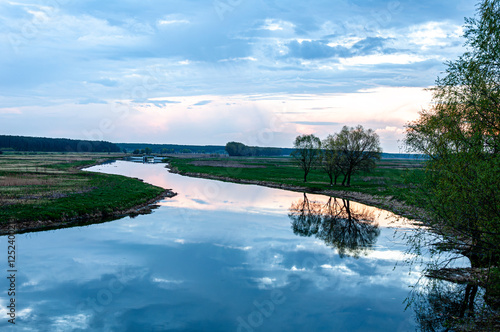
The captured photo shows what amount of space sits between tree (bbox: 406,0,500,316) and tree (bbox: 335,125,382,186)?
154 feet

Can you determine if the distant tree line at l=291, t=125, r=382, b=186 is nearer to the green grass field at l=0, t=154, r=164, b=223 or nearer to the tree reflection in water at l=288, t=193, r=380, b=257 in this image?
the tree reflection in water at l=288, t=193, r=380, b=257

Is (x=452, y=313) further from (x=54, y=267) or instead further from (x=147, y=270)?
(x=54, y=267)

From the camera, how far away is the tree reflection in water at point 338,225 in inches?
1169

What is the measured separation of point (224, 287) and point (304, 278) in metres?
5.04

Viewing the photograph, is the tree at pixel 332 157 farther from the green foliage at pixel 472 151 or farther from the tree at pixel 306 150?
the green foliage at pixel 472 151

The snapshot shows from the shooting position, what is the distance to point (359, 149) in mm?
64188

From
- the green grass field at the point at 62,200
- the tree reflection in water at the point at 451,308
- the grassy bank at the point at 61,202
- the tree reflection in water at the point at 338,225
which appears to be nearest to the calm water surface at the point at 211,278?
the tree reflection in water at the point at 338,225

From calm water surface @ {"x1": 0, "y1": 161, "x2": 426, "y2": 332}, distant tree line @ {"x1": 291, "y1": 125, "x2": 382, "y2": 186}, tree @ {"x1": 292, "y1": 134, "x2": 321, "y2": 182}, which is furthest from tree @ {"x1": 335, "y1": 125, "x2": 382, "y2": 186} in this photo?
calm water surface @ {"x1": 0, "y1": 161, "x2": 426, "y2": 332}

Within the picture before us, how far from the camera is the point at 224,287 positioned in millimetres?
19656

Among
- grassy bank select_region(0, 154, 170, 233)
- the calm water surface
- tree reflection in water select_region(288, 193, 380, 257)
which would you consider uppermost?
grassy bank select_region(0, 154, 170, 233)

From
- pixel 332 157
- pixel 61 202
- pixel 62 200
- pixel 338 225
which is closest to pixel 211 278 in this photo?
pixel 338 225

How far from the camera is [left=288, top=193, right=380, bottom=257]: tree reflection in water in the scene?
29688 millimetres

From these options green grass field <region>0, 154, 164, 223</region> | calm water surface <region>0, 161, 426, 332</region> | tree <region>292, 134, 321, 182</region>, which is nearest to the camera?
calm water surface <region>0, 161, 426, 332</region>

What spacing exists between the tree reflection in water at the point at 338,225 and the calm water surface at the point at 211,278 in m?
0.20
